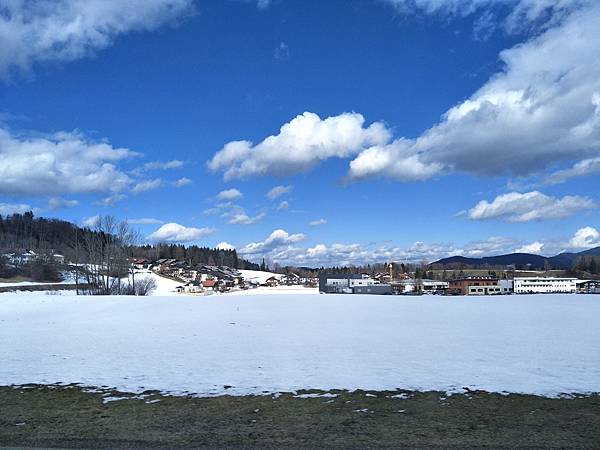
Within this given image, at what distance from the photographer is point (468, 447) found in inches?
241

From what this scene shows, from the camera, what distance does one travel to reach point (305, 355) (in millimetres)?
14469

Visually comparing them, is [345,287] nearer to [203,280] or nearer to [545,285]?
[203,280]

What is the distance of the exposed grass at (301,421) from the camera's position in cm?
648

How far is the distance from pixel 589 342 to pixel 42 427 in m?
16.8

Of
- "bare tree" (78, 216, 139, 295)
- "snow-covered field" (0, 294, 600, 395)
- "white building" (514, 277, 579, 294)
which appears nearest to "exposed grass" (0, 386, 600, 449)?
"snow-covered field" (0, 294, 600, 395)

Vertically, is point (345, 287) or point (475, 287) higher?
point (345, 287)

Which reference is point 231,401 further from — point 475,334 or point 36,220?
point 36,220

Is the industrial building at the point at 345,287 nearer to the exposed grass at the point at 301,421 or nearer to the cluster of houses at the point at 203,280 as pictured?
the cluster of houses at the point at 203,280

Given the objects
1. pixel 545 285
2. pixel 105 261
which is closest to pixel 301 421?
pixel 105 261

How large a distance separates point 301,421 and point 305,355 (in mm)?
6922

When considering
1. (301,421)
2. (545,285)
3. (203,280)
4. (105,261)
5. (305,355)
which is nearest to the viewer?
(301,421)

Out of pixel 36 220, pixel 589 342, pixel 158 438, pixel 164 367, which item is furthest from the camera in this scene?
pixel 36 220

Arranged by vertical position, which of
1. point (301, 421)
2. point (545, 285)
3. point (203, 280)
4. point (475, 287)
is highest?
point (203, 280)

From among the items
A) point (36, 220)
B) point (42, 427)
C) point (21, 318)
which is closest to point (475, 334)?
point (42, 427)
